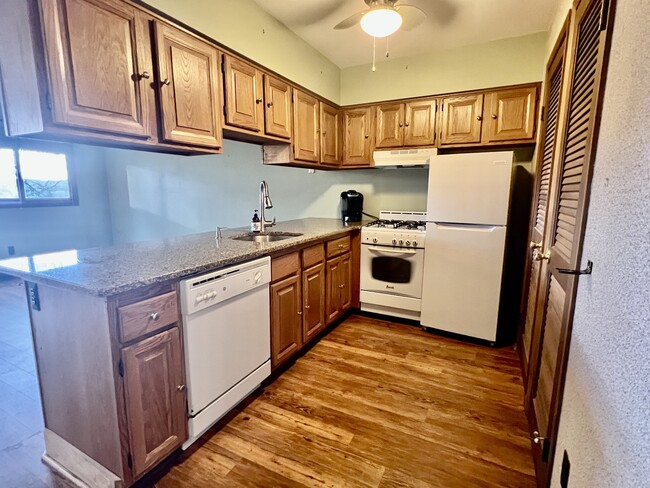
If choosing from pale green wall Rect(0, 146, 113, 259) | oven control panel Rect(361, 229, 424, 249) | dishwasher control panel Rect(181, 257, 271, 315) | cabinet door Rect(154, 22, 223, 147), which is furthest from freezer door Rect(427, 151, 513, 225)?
pale green wall Rect(0, 146, 113, 259)

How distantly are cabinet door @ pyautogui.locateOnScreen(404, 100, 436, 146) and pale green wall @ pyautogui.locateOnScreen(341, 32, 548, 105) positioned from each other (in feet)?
0.41

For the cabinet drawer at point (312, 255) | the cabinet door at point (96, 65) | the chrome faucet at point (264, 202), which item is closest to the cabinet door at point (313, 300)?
the cabinet drawer at point (312, 255)

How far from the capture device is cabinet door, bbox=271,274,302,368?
2.08 m

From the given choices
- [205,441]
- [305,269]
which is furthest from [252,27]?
[205,441]

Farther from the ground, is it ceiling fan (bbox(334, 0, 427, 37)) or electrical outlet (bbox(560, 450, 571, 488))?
ceiling fan (bbox(334, 0, 427, 37))

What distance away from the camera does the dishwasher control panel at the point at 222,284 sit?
1428mm

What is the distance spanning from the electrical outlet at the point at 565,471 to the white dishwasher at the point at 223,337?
1445mm

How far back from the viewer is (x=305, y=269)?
238cm

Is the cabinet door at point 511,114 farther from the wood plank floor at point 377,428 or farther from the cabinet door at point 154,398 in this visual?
the cabinet door at point 154,398

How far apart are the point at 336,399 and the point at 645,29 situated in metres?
1.99

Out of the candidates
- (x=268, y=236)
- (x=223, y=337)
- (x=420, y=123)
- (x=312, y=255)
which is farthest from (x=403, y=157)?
(x=223, y=337)

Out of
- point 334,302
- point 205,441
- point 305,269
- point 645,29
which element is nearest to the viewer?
point 645,29

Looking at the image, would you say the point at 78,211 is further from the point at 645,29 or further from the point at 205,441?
the point at 645,29

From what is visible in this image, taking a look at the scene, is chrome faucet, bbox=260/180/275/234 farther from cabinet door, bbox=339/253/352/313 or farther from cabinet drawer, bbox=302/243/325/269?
cabinet door, bbox=339/253/352/313
